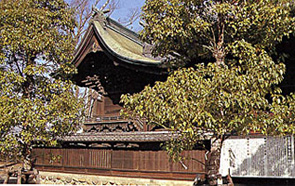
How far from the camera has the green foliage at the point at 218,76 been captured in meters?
7.12

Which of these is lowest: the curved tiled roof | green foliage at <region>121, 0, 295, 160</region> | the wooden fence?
the wooden fence

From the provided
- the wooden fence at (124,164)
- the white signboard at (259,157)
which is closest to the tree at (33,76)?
the wooden fence at (124,164)

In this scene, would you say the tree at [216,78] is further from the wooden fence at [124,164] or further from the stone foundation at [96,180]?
the stone foundation at [96,180]

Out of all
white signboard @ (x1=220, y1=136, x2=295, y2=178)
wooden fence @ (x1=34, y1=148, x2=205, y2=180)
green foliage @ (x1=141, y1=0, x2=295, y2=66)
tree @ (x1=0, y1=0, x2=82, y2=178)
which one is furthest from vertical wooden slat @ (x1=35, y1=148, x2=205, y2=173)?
green foliage @ (x1=141, y1=0, x2=295, y2=66)

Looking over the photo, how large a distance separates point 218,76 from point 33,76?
741 centimetres

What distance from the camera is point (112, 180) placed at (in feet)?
43.5

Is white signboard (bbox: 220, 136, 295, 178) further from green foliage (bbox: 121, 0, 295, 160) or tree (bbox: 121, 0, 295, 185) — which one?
tree (bbox: 121, 0, 295, 185)

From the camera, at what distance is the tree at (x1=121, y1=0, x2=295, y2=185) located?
281 inches

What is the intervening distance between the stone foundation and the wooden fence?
0.18 m

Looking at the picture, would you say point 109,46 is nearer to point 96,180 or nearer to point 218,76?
point 96,180

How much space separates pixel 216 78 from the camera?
7.13 metres

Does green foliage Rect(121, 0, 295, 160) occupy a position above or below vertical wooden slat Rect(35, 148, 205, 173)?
above

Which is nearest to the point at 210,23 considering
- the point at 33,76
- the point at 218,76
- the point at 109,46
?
the point at 218,76

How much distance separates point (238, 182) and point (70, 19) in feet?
29.1
